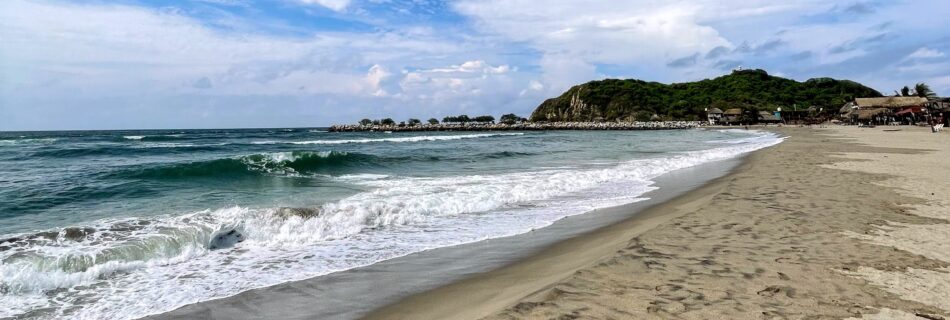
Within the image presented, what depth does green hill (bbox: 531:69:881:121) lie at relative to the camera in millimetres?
114938

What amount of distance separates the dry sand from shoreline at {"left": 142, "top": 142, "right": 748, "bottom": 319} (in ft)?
0.84

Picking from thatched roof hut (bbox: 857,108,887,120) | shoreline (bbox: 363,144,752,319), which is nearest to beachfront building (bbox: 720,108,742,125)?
thatched roof hut (bbox: 857,108,887,120)

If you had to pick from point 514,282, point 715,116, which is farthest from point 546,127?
point 514,282

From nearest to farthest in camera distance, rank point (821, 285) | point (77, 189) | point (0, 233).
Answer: point (821, 285)
point (0, 233)
point (77, 189)

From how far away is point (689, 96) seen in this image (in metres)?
129

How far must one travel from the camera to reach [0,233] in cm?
812

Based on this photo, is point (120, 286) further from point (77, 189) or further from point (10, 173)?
point (10, 173)

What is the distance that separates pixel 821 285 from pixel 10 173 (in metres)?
24.3

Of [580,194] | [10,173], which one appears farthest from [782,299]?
[10,173]

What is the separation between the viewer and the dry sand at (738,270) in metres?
3.92

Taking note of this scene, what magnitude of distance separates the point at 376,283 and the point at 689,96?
137m

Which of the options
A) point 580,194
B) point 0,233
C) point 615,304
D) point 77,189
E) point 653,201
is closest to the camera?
point 615,304

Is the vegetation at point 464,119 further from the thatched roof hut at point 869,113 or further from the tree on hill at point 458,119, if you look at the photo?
the thatched roof hut at point 869,113

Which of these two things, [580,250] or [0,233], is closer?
[580,250]
